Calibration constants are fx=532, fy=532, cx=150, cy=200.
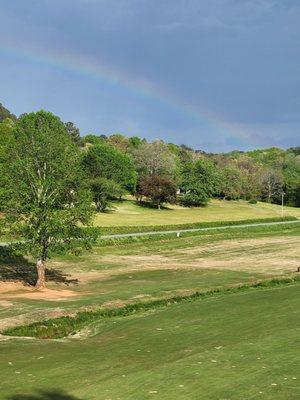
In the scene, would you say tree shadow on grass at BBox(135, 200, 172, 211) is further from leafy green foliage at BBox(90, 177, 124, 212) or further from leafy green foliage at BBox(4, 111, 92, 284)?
leafy green foliage at BBox(4, 111, 92, 284)

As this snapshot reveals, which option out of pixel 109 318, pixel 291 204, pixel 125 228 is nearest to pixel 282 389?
pixel 109 318

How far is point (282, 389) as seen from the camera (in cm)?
1512

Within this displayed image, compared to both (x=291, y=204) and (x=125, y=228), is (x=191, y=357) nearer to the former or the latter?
(x=125, y=228)

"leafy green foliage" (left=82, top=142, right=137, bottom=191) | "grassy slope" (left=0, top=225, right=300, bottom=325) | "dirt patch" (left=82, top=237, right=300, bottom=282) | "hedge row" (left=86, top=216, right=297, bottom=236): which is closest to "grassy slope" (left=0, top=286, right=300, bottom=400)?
"grassy slope" (left=0, top=225, right=300, bottom=325)

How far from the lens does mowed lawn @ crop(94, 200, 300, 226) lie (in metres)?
109

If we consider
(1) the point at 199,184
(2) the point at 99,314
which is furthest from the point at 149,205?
(2) the point at 99,314

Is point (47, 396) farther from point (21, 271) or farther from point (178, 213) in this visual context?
point (178, 213)

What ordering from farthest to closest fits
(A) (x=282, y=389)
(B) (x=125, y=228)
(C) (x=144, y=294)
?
1. (B) (x=125, y=228)
2. (C) (x=144, y=294)
3. (A) (x=282, y=389)

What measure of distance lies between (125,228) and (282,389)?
79.0 m

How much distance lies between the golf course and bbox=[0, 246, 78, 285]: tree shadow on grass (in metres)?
0.11

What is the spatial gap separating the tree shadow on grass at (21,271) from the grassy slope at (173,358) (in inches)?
819

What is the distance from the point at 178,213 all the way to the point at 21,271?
7884cm

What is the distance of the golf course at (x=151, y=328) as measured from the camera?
16438 millimetres

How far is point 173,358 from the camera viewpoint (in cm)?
1995
